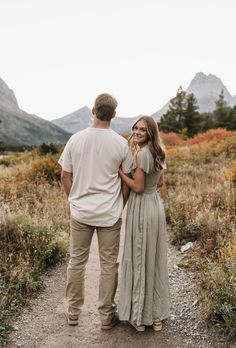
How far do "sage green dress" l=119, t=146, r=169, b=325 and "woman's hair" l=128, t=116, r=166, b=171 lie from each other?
98 millimetres

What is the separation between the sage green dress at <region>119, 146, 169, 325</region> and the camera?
159 inches

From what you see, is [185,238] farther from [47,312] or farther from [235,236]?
[47,312]

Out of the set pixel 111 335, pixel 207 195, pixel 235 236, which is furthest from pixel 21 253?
pixel 207 195

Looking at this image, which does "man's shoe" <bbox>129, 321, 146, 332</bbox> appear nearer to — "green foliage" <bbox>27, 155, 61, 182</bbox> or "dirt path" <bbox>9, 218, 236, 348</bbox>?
"dirt path" <bbox>9, 218, 236, 348</bbox>

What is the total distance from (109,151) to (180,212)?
409 cm

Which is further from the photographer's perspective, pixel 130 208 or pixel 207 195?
pixel 207 195

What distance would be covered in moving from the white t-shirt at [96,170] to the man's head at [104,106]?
5.5 inches

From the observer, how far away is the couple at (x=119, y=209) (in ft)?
12.7

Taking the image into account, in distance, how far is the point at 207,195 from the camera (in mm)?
8453

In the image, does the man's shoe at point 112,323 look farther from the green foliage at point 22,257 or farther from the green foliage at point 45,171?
the green foliage at point 45,171

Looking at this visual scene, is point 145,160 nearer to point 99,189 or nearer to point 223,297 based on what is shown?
point 99,189

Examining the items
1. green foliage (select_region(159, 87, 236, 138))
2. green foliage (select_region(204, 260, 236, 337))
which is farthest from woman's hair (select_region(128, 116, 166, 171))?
green foliage (select_region(159, 87, 236, 138))

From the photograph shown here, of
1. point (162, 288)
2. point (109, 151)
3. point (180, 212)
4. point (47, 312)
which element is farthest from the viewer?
point (180, 212)

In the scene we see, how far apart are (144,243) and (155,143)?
965 millimetres
